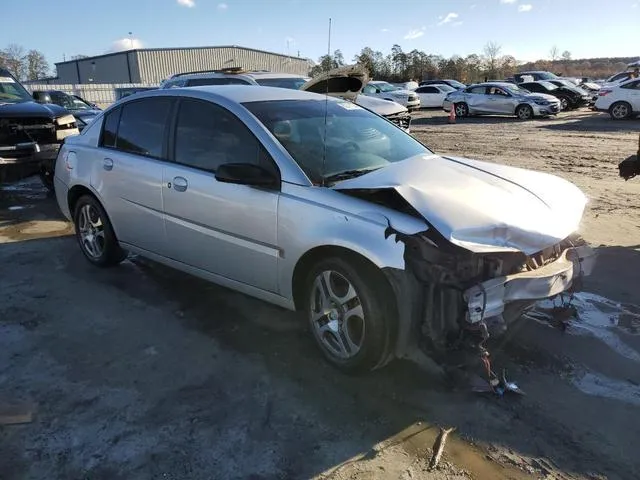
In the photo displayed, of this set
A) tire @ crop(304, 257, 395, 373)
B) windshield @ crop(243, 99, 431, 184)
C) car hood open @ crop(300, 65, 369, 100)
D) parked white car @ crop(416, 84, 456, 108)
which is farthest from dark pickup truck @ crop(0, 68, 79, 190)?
parked white car @ crop(416, 84, 456, 108)

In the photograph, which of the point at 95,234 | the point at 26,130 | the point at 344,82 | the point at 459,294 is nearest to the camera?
the point at 459,294

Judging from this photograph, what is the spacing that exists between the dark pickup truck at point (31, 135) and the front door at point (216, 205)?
5318mm

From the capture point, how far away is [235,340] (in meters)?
3.97

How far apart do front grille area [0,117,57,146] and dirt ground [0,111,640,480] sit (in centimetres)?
424

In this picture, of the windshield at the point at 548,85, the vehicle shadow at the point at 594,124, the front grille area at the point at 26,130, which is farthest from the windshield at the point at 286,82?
the windshield at the point at 548,85

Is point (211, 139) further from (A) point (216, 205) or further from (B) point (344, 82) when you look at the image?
(B) point (344, 82)

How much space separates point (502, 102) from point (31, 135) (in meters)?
20.0

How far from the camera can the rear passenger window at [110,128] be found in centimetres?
511

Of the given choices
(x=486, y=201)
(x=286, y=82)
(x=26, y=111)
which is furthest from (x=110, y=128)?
(x=286, y=82)

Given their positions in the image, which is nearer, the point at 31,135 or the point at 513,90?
the point at 31,135

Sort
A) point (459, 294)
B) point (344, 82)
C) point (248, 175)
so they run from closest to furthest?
point (459, 294)
point (248, 175)
point (344, 82)

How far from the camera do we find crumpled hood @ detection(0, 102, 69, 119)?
8.60 m

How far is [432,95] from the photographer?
103ft

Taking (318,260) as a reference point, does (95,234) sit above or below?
below
